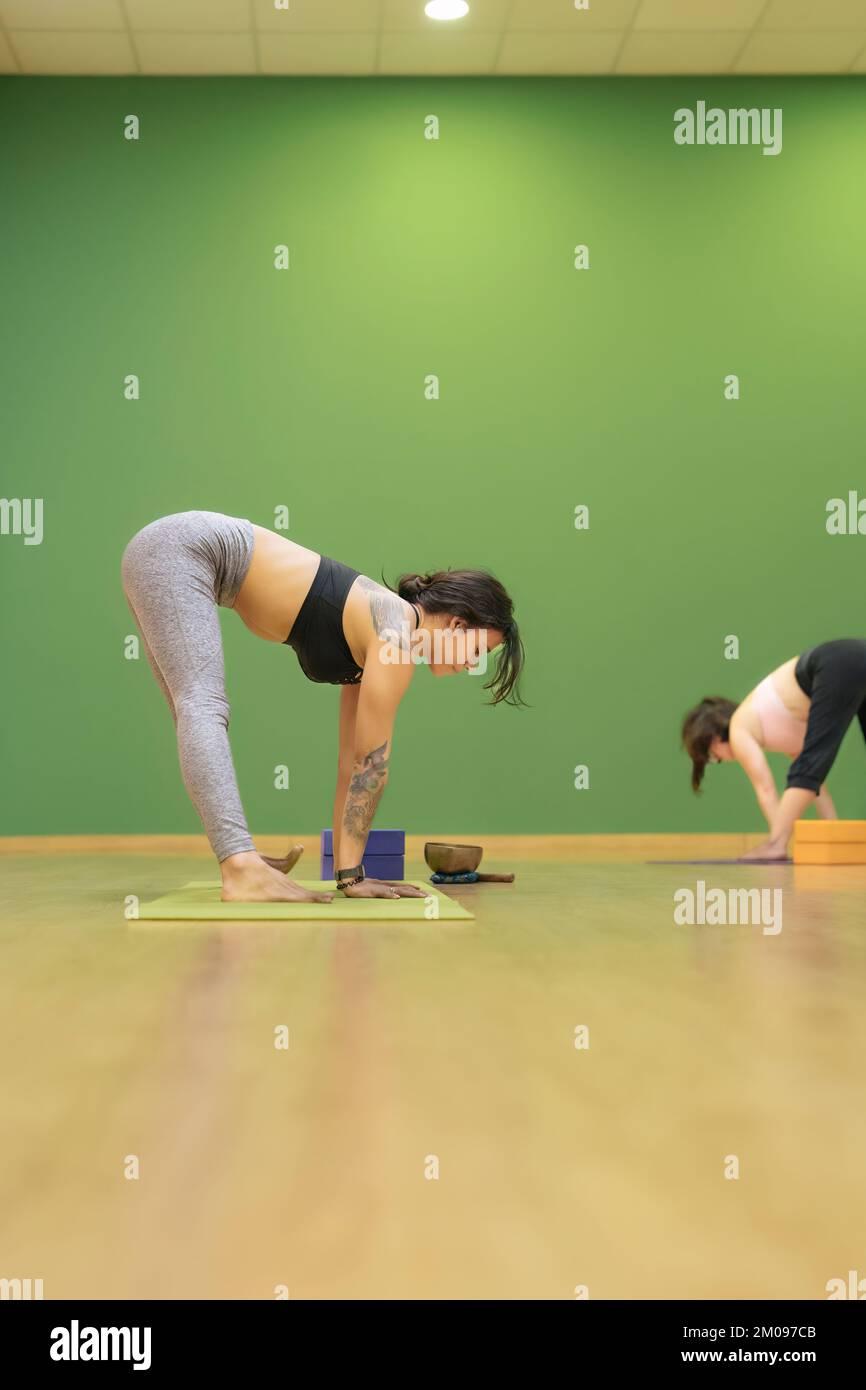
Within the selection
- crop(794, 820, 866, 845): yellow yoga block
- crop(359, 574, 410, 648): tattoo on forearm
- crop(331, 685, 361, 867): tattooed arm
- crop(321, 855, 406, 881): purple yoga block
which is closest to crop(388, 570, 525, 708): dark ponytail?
crop(359, 574, 410, 648): tattoo on forearm

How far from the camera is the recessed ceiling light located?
14.6 feet

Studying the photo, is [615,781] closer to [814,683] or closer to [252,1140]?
[814,683]

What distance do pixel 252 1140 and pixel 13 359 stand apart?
462cm

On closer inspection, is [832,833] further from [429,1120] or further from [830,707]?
[429,1120]

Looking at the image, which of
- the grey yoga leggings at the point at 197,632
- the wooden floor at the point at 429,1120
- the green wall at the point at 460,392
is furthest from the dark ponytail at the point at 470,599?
the green wall at the point at 460,392

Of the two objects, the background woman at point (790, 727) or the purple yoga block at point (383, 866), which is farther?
the background woman at point (790, 727)

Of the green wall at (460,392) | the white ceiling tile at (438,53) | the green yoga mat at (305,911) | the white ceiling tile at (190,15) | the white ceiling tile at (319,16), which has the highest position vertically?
the white ceiling tile at (190,15)

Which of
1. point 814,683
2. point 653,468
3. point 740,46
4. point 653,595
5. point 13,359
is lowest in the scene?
point 814,683

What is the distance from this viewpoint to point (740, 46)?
4.76 meters

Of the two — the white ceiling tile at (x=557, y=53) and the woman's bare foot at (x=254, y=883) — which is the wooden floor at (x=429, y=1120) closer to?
the woman's bare foot at (x=254, y=883)

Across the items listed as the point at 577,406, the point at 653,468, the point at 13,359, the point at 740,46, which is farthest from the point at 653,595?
the point at 13,359

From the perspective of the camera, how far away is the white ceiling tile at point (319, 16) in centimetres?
445

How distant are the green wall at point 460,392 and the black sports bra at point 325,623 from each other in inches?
88.4

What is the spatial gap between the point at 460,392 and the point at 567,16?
139cm
